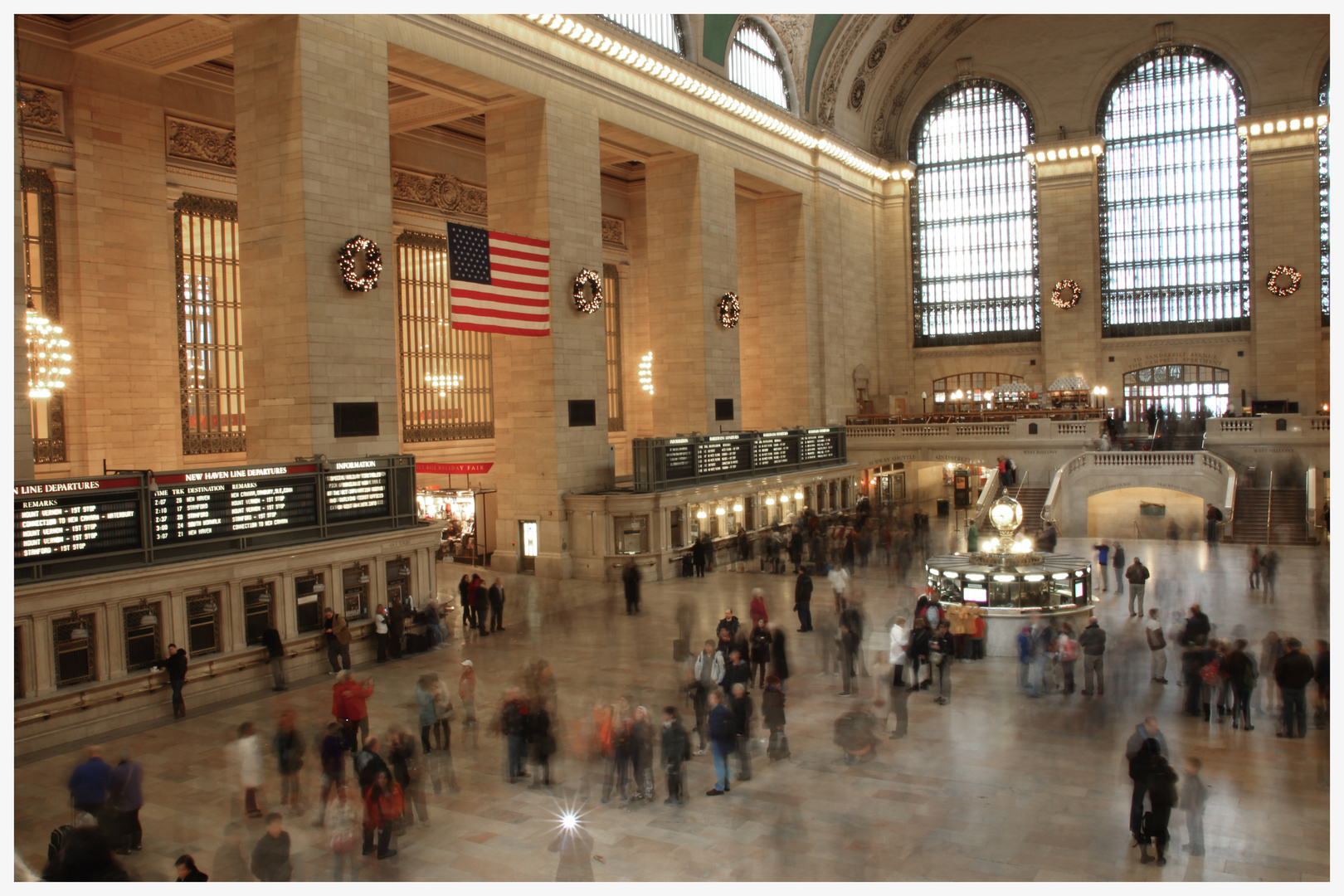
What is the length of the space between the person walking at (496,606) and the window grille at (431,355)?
10953 mm

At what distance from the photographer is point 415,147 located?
27594 mm

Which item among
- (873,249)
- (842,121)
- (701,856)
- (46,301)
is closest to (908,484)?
(873,249)

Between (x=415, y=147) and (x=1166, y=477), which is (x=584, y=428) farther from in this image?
(x=1166, y=477)

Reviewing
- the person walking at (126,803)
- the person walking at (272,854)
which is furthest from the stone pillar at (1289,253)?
the person walking at (126,803)

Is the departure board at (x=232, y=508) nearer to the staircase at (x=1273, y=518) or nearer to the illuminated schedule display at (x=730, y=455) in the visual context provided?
the illuminated schedule display at (x=730, y=455)

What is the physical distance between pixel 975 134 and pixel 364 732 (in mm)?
38627

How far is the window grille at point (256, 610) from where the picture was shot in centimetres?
1454

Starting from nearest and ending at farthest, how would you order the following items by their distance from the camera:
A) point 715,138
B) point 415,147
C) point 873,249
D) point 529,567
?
1. point 529,567
2. point 415,147
3. point 715,138
4. point 873,249

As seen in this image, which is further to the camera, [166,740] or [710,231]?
[710,231]

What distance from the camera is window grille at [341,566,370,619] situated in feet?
53.1

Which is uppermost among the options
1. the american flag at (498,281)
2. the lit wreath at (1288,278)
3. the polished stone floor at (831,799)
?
the lit wreath at (1288,278)

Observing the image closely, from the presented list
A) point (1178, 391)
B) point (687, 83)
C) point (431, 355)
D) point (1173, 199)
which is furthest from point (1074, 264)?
point (431, 355)

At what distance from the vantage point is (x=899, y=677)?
12.7 m

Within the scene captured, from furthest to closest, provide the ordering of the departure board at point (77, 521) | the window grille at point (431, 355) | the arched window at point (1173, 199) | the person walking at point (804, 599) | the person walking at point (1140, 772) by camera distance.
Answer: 1. the arched window at point (1173, 199)
2. the window grille at point (431, 355)
3. the person walking at point (804, 599)
4. the departure board at point (77, 521)
5. the person walking at point (1140, 772)
